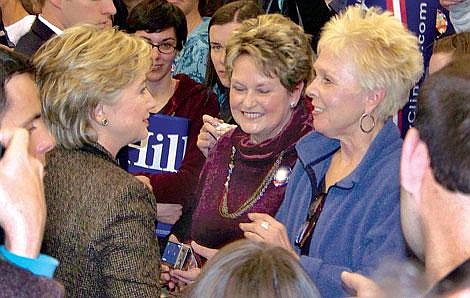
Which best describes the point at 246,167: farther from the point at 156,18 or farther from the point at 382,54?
the point at 156,18

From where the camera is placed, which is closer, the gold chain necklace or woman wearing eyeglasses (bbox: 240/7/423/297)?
woman wearing eyeglasses (bbox: 240/7/423/297)

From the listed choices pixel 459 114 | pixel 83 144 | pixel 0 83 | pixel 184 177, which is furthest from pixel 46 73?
pixel 459 114

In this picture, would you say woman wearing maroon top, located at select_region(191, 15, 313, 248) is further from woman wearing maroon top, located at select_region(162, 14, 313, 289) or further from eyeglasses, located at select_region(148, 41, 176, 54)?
eyeglasses, located at select_region(148, 41, 176, 54)

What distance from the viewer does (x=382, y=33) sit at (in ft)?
8.84

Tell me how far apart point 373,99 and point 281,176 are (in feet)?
1.52

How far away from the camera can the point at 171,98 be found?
3.96 m

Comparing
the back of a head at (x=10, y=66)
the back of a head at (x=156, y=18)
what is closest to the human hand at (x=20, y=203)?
the back of a head at (x=10, y=66)

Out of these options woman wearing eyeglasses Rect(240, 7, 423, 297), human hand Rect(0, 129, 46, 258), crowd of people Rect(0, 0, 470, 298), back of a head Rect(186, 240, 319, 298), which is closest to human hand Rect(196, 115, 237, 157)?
crowd of people Rect(0, 0, 470, 298)

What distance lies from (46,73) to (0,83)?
0.58 m

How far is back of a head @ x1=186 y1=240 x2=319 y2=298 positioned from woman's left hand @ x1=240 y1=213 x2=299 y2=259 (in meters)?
0.75

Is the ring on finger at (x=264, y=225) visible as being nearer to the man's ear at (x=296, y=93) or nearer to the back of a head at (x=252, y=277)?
the man's ear at (x=296, y=93)

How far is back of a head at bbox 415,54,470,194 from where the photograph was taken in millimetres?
1211

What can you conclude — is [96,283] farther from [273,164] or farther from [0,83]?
[273,164]

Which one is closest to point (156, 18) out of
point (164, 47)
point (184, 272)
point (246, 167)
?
point (164, 47)
